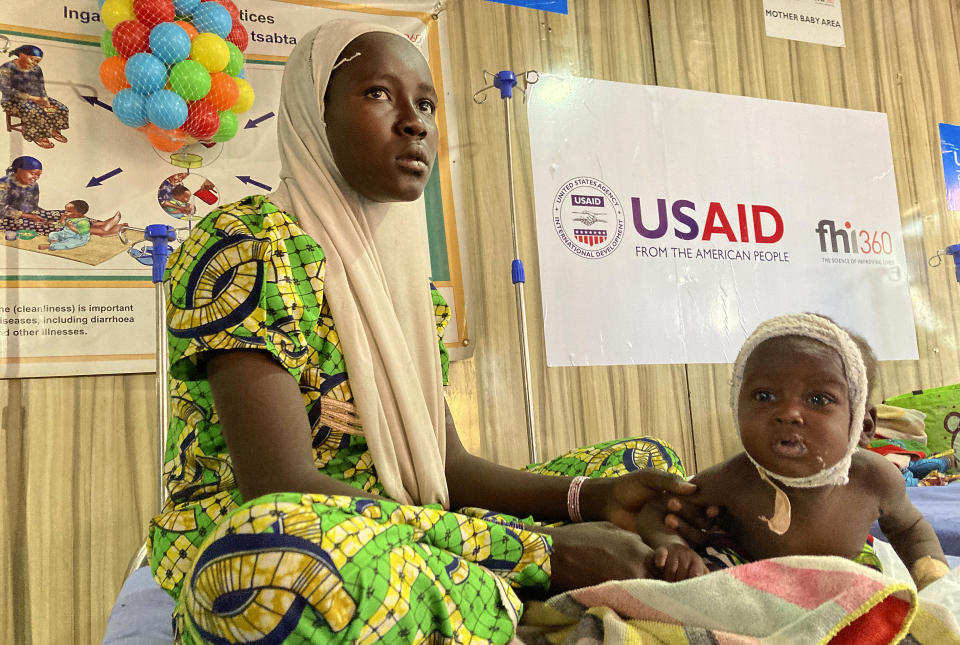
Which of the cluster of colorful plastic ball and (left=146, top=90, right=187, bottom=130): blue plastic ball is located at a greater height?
the cluster of colorful plastic ball

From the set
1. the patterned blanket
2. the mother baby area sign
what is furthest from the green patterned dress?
the mother baby area sign

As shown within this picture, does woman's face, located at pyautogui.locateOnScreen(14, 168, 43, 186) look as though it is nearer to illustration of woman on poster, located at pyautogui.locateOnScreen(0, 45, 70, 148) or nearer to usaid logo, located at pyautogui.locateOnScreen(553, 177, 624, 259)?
illustration of woman on poster, located at pyautogui.locateOnScreen(0, 45, 70, 148)

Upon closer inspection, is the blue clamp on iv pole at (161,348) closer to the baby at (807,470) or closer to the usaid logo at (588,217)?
the usaid logo at (588,217)

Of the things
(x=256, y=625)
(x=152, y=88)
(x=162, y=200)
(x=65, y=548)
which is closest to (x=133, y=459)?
(x=65, y=548)

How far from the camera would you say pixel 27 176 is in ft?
8.79

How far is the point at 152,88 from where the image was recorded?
8.27 feet

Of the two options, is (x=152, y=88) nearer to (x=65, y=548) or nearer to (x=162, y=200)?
(x=162, y=200)

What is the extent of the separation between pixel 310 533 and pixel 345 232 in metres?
0.75

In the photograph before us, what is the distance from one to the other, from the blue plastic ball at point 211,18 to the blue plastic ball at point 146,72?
0.64ft

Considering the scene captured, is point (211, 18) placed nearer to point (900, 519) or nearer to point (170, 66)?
point (170, 66)

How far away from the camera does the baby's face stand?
4.35 feet

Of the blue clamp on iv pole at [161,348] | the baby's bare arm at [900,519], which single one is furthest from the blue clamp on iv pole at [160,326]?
the baby's bare arm at [900,519]

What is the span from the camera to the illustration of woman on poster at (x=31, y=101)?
2.69 meters

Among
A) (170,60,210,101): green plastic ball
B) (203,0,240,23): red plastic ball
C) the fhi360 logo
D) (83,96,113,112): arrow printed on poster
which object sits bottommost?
the fhi360 logo
